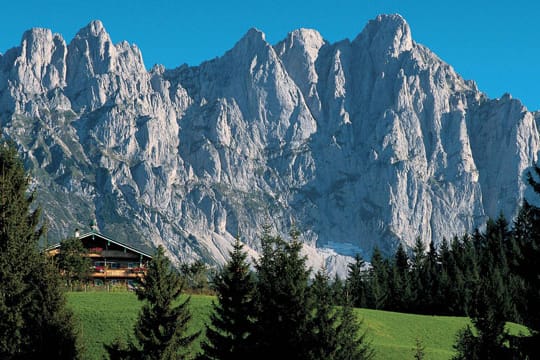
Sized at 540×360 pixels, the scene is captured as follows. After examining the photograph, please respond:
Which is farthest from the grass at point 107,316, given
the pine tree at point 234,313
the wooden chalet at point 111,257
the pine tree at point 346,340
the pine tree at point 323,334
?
the wooden chalet at point 111,257

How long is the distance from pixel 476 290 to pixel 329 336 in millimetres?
12911

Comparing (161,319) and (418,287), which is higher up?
(418,287)

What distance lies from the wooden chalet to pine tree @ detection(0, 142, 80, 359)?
5934cm

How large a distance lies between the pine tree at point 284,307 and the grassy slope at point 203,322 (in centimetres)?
1736

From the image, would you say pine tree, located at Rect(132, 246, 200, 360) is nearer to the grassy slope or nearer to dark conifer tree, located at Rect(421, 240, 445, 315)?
the grassy slope

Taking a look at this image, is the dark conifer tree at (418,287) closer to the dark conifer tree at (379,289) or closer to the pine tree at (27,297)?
the dark conifer tree at (379,289)

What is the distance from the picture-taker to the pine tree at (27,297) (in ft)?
143

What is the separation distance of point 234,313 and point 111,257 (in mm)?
67138

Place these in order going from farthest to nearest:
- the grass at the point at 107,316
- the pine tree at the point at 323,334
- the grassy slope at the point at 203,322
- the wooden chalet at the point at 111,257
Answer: the wooden chalet at the point at 111,257 < the grassy slope at the point at 203,322 < the grass at the point at 107,316 < the pine tree at the point at 323,334

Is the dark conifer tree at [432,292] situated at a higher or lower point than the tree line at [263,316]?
higher

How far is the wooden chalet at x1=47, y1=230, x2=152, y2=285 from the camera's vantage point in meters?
107

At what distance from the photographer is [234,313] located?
43906mm

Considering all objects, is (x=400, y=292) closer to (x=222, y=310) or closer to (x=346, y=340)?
(x=222, y=310)

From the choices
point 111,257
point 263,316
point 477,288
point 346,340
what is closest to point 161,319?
point 263,316
